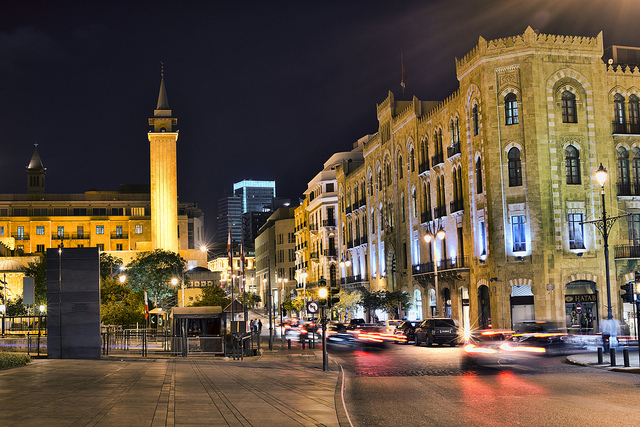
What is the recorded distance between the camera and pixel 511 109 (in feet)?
166

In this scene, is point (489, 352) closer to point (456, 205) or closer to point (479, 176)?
point (479, 176)

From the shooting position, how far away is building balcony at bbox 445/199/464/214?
55.2 metres

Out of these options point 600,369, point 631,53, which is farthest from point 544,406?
point 631,53

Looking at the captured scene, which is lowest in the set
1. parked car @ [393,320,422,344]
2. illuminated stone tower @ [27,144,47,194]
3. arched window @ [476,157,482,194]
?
parked car @ [393,320,422,344]

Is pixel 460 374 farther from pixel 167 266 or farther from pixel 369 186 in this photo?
pixel 167 266

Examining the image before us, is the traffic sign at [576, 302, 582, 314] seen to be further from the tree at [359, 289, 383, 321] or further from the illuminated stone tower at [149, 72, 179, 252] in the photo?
the illuminated stone tower at [149, 72, 179, 252]

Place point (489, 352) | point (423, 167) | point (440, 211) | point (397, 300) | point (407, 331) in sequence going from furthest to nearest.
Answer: point (397, 300) < point (423, 167) < point (440, 211) < point (407, 331) < point (489, 352)

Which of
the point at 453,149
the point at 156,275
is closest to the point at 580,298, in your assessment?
the point at 453,149

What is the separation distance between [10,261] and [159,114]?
35.9 metres

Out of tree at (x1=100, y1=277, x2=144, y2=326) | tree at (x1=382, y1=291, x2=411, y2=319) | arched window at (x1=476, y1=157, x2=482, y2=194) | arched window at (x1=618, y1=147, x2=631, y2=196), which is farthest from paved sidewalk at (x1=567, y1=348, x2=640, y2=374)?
tree at (x1=100, y1=277, x2=144, y2=326)

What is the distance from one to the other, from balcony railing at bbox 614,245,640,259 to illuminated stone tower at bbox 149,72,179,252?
78.3m

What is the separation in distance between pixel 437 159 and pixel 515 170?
10255mm

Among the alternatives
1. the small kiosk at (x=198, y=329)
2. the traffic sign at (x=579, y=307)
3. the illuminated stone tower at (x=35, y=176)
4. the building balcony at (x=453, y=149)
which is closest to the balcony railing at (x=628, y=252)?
the traffic sign at (x=579, y=307)

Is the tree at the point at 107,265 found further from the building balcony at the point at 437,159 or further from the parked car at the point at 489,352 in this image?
the parked car at the point at 489,352
